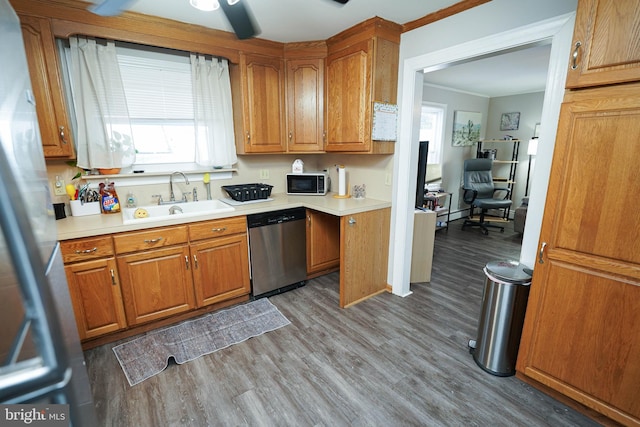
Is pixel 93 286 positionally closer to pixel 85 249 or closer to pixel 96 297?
pixel 96 297

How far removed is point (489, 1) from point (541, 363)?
7.35 feet

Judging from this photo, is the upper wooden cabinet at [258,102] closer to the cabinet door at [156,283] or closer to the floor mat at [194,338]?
the cabinet door at [156,283]

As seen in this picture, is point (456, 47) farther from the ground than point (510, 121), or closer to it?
farther from the ground

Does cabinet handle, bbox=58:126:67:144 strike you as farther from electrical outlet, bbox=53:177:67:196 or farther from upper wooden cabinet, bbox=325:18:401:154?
upper wooden cabinet, bbox=325:18:401:154

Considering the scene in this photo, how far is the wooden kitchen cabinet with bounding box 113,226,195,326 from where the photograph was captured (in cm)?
208

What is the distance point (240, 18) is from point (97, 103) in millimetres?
1573

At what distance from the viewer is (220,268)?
249 centimetres

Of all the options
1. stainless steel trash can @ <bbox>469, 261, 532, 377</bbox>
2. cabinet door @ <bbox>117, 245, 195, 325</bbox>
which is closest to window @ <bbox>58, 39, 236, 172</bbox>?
cabinet door @ <bbox>117, 245, 195, 325</bbox>

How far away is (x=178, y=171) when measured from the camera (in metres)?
2.71

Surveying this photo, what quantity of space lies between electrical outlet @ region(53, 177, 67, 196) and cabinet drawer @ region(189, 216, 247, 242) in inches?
39.7

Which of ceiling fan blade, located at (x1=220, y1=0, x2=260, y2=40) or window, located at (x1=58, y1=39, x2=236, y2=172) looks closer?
ceiling fan blade, located at (x1=220, y1=0, x2=260, y2=40)

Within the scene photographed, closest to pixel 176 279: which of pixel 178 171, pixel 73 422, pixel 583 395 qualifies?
pixel 178 171

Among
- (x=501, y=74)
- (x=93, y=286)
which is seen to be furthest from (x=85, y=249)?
(x=501, y=74)

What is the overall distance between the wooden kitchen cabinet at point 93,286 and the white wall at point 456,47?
2.28m
